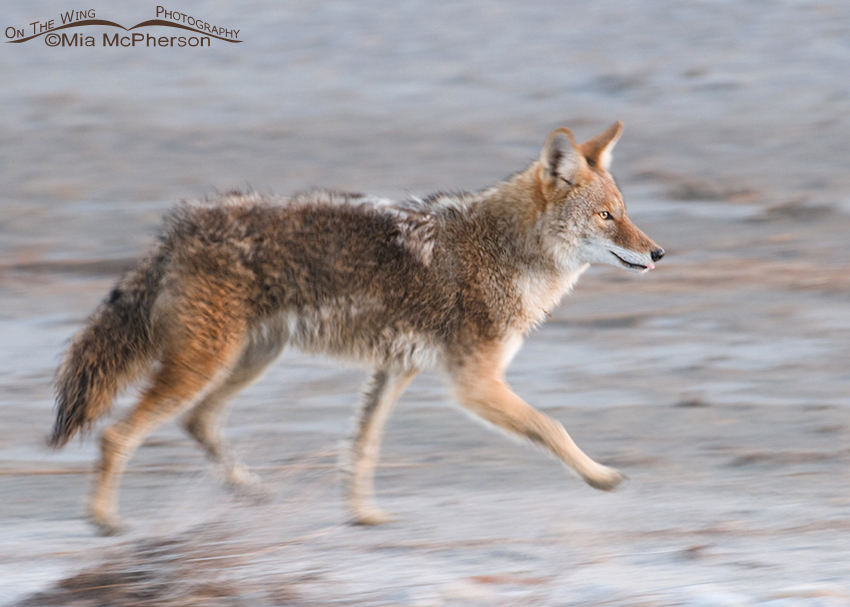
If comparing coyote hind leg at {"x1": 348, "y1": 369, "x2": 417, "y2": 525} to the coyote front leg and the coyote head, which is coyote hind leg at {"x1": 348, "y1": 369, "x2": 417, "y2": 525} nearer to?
the coyote front leg

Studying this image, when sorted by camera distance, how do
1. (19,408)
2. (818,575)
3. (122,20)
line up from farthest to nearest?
(122,20) → (19,408) → (818,575)

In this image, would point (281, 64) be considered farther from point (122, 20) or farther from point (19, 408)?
point (19, 408)

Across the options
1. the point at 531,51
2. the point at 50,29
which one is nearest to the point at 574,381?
the point at 531,51

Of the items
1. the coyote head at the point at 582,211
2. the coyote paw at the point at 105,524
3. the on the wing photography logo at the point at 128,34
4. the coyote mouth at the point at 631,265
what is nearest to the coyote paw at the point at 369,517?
the coyote paw at the point at 105,524

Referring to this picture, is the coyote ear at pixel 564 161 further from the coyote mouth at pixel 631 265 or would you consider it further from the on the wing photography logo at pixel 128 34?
the on the wing photography logo at pixel 128 34

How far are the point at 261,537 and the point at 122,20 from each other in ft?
48.3

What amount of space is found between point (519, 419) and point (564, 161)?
115 cm

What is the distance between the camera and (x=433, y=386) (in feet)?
23.8

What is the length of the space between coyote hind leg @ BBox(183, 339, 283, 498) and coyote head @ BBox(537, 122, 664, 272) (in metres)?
1.37

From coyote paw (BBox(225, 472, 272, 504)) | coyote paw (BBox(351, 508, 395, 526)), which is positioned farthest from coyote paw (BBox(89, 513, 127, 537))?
coyote paw (BBox(351, 508, 395, 526))

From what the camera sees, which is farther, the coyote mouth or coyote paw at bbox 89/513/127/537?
the coyote mouth

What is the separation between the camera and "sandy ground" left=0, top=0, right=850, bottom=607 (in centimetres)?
450

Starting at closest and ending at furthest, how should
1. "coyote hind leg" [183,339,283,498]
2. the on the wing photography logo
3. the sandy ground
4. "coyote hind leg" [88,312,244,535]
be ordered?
the sandy ground < "coyote hind leg" [88,312,244,535] < "coyote hind leg" [183,339,283,498] < the on the wing photography logo

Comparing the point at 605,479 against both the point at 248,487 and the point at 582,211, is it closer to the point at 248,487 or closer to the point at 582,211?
the point at 582,211
